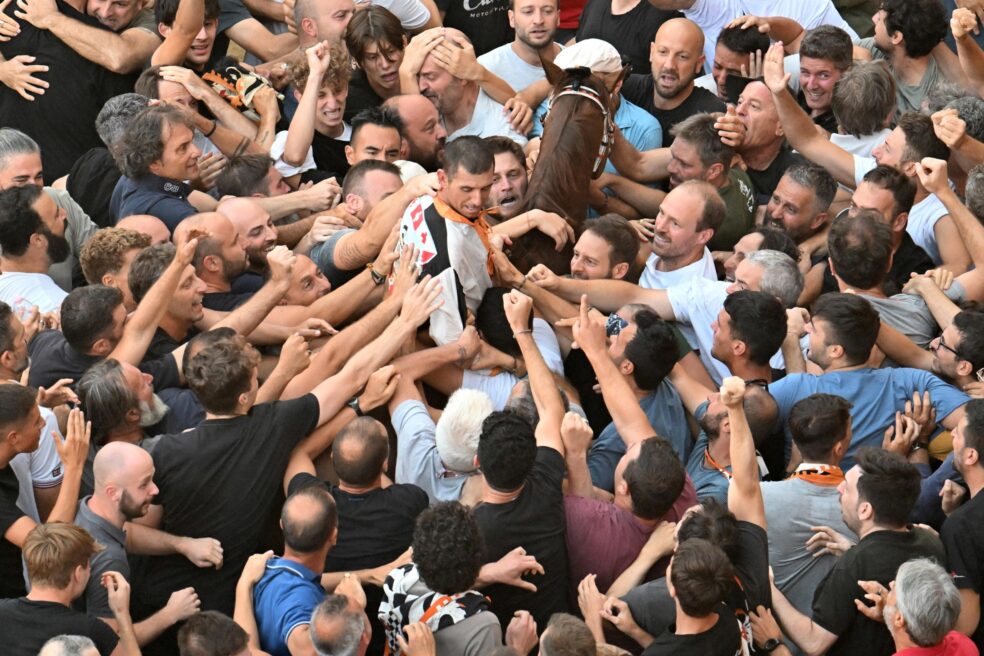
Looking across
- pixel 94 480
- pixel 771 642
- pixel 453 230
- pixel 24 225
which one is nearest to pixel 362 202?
pixel 453 230

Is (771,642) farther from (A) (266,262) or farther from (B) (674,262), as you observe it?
(A) (266,262)

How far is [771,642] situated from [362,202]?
372 cm

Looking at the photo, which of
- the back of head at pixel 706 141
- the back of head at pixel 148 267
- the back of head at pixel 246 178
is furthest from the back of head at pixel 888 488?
the back of head at pixel 246 178

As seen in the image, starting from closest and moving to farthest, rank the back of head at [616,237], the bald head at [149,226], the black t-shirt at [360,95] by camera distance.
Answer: the bald head at [149,226] < the back of head at [616,237] < the black t-shirt at [360,95]

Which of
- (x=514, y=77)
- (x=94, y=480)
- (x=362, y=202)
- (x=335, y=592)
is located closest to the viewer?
(x=335, y=592)

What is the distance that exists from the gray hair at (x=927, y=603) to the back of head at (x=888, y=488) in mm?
383

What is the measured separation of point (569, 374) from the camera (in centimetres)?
862

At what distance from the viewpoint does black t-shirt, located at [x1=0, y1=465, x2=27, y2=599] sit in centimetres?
675

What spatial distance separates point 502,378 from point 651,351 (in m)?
0.85

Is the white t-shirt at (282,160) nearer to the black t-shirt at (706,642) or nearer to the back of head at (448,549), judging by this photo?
the back of head at (448,549)

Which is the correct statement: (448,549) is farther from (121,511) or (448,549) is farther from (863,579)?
(863,579)

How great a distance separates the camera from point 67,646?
589 cm

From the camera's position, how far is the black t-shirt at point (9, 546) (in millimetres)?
6754

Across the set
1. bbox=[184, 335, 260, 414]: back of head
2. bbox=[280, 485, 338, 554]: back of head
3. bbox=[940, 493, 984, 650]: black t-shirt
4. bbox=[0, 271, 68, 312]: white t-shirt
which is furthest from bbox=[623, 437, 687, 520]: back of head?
→ bbox=[0, 271, 68, 312]: white t-shirt
